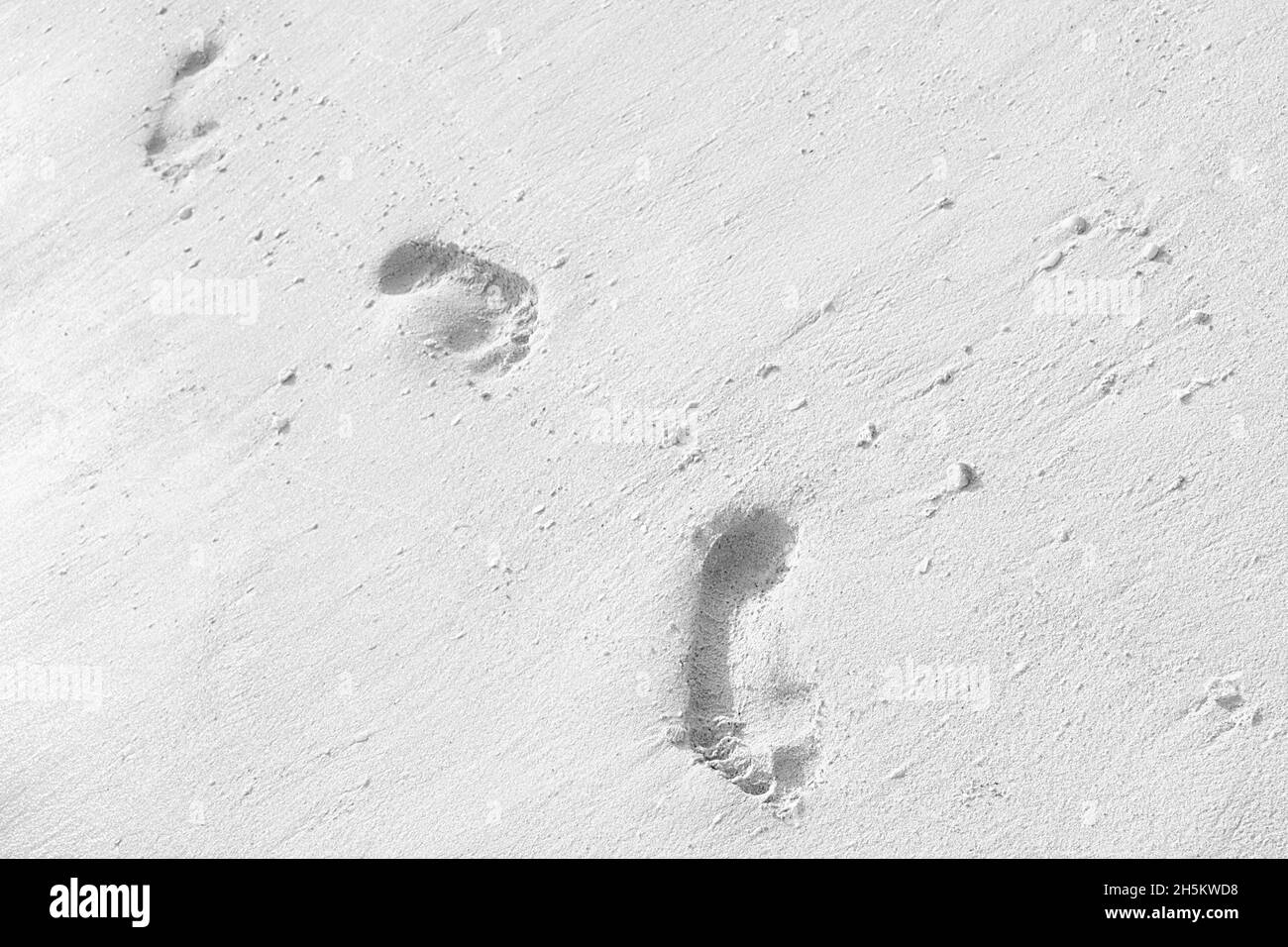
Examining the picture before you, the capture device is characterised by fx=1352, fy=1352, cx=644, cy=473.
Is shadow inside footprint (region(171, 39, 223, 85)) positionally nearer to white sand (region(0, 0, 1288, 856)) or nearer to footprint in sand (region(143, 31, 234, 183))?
footprint in sand (region(143, 31, 234, 183))

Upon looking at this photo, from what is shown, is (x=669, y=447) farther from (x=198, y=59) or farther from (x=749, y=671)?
(x=198, y=59)

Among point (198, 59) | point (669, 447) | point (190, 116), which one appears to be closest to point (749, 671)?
point (669, 447)

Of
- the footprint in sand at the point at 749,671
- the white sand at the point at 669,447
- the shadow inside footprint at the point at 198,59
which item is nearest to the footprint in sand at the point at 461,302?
the white sand at the point at 669,447

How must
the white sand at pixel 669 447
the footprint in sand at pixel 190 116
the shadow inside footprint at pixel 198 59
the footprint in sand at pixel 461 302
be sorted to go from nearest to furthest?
the white sand at pixel 669 447
the footprint in sand at pixel 461 302
the footprint in sand at pixel 190 116
the shadow inside footprint at pixel 198 59

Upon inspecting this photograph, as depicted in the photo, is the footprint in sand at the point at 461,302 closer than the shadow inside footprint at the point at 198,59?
Yes

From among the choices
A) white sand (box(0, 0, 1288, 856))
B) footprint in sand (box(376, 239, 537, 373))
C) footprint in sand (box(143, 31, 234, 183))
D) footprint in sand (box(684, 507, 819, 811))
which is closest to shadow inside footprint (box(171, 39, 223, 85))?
footprint in sand (box(143, 31, 234, 183))

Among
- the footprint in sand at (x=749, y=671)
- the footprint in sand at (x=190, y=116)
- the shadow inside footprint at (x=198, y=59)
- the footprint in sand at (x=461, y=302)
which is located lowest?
the footprint in sand at (x=749, y=671)

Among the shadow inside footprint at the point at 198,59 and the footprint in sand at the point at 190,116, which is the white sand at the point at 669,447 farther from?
the shadow inside footprint at the point at 198,59
